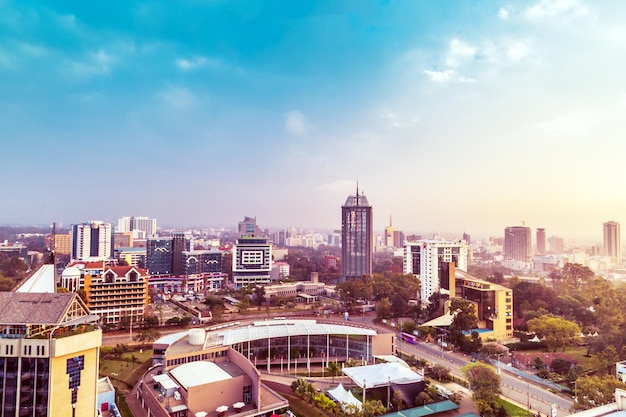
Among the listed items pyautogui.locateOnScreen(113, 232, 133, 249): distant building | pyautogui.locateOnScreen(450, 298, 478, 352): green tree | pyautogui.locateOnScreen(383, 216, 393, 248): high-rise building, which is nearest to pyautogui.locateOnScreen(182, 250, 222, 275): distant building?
pyautogui.locateOnScreen(113, 232, 133, 249): distant building

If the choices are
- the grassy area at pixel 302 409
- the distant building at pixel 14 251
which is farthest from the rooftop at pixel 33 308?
the distant building at pixel 14 251

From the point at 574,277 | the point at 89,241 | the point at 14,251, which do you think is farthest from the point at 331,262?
the point at 14,251

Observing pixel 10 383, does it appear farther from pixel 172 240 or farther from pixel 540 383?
pixel 172 240

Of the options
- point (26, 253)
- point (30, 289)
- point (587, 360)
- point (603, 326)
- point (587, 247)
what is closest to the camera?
point (30, 289)

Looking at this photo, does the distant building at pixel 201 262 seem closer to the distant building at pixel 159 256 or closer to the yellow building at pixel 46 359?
the distant building at pixel 159 256

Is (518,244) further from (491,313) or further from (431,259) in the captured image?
(491,313)

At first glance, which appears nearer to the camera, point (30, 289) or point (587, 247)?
point (30, 289)

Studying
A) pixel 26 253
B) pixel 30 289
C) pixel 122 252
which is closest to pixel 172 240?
pixel 122 252

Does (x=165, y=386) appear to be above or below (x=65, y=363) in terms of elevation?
below
